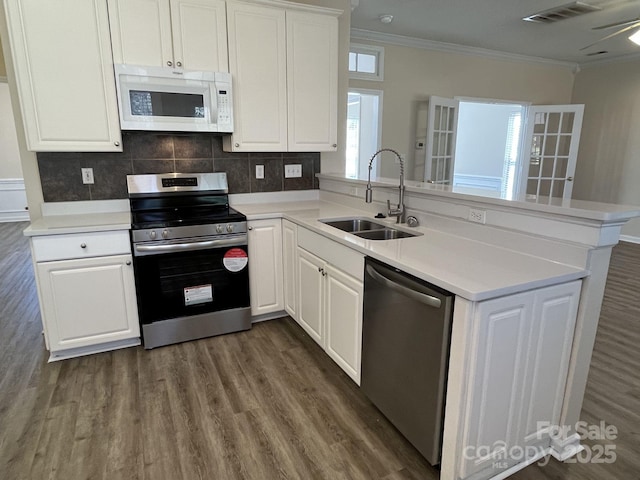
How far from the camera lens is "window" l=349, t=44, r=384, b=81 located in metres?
4.79

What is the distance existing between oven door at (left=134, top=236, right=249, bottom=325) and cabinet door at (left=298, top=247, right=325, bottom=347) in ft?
1.42

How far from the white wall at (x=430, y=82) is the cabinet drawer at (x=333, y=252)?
297cm

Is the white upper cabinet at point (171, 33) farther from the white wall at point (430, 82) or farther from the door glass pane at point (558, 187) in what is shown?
the door glass pane at point (558, 187)

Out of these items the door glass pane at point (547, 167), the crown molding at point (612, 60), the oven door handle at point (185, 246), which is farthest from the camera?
the door glass pane at point (547, 167)

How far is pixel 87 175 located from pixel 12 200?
5693mm

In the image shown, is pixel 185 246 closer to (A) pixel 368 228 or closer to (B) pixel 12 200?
(A) pixel 368 228

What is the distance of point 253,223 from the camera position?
111 inches

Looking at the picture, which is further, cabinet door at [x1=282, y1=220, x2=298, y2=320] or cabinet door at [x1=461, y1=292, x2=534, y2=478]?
cabinet door at [x1=282, y1=220, x2=298, y2=320]

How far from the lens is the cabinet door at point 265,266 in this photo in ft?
9.37

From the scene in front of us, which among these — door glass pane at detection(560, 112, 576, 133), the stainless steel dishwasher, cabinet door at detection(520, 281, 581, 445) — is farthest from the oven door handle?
door glass pane at detection(560, 112, 576, 133)

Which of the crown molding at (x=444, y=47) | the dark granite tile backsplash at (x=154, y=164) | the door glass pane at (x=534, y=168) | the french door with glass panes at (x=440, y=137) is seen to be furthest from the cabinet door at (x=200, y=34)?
the door glass pane at (x=534, y=168)

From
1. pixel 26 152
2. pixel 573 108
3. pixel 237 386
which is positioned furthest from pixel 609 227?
pixel 573 108

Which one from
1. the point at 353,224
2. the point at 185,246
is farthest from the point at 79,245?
the point at 353,224

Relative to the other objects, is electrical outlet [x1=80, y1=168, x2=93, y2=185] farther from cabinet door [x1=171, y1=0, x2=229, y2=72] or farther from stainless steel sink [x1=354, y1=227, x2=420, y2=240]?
stainless steel sink [x1=354, y1=227, x2=420, y2=240]
